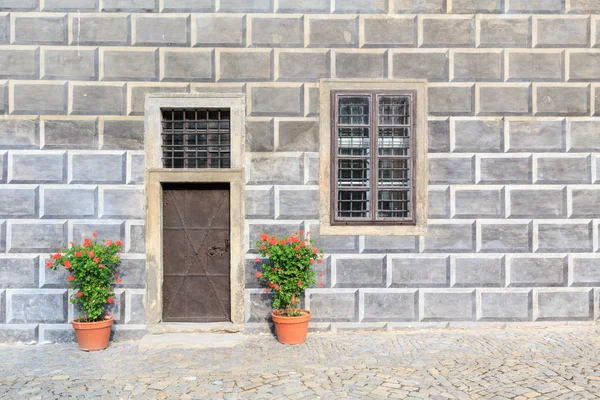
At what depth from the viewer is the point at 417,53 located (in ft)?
21.8

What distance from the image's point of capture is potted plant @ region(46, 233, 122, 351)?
230 inches

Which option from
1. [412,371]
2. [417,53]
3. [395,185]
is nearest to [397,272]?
[395,185]

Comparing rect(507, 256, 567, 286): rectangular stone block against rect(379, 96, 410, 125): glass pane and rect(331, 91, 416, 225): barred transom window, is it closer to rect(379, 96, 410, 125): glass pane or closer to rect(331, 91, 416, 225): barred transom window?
Result: rect(331, 91, 416, 225): barred transom window

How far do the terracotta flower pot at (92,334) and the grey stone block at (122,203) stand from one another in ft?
4.52

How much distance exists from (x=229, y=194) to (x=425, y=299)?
3021mm

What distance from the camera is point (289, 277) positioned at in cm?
602

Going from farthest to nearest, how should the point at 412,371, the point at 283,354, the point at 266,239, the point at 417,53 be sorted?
the point at 417,53 → the point at 266,239 → the point at 283,354 → the point at 412,371

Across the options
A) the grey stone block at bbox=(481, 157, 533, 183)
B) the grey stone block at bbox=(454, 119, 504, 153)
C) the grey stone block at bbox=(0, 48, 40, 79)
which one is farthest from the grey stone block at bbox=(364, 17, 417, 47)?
the grey stone block at bbox=(0, 48, 40, 79)

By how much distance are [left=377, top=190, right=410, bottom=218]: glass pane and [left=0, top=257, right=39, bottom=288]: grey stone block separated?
4.65 m

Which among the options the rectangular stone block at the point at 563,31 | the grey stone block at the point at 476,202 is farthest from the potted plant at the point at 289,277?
the rectangular stone block at the point at 563,31

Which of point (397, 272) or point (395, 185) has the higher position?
point (395, 185)

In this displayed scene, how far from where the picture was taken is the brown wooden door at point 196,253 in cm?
668

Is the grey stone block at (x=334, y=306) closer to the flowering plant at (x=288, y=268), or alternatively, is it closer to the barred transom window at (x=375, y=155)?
the flowering plant at (x=288, y=268)

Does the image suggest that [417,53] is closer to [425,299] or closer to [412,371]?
[425,299]
